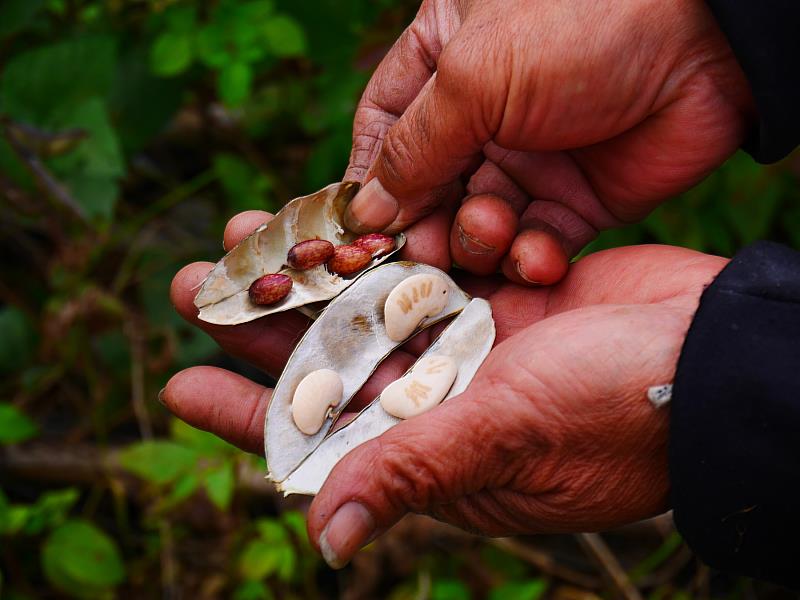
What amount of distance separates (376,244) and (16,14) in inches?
72.5

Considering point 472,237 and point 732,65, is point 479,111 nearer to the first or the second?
point 472,237

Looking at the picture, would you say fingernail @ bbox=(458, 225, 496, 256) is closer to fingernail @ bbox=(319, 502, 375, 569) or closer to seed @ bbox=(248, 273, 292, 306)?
seed @ bbox=(248, 273, 292, 306)

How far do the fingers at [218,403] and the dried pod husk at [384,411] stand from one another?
157mm

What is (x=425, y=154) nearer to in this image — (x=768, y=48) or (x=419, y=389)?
(x=419, y=389)

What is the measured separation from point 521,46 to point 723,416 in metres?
0.94

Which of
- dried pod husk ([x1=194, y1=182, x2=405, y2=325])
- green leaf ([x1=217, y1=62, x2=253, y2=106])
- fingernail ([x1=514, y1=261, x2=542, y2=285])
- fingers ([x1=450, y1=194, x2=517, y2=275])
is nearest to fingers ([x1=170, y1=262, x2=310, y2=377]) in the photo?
dried pod husk ([x1=194, y1=182, x2=405, y2=325])

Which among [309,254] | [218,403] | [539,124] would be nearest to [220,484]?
[218,403]

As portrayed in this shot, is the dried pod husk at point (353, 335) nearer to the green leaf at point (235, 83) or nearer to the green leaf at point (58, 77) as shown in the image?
the green leaf at point (235, 83)

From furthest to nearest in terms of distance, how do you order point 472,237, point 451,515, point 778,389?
point 472,237 → point 451,515 → point 778,389

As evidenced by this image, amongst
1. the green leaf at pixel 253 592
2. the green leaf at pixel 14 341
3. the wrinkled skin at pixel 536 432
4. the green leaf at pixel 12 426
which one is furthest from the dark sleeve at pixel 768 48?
the green leaf at pixel 14 341

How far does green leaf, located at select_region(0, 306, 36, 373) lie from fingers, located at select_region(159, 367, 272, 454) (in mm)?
1476

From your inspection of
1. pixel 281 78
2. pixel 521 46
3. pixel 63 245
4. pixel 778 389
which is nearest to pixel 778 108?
pixel 521 46

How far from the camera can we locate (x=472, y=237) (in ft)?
6.47

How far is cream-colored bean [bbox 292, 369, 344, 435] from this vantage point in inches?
69.4
